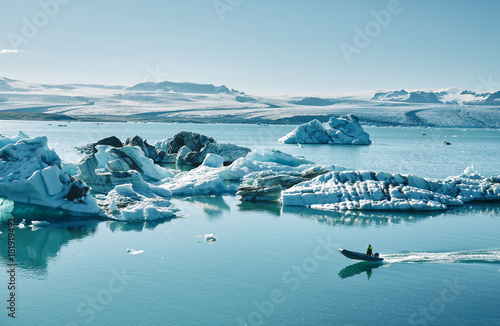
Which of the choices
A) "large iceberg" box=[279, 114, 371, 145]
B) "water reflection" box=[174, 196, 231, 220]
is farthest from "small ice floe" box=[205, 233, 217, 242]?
"large iceberg" box=[279, 114, 371, 145]

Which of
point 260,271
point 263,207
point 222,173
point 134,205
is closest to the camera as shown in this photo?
point 260,271

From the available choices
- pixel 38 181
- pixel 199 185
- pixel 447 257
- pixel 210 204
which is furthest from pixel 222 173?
pixel 447 257

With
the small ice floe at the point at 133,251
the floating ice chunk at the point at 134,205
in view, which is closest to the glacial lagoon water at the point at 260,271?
the small ice floe at the point at 133,251

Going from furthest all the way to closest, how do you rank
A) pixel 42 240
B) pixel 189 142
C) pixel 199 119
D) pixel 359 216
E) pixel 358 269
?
pixel 199 119, pixel 189 142, pixel 359 216, pixel 42 240, pixel 358 269

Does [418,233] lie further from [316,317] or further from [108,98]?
[108,98]

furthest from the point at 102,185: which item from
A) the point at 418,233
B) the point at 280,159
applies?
the point at 418,233

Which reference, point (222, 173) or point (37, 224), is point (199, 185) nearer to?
point (222, 173)

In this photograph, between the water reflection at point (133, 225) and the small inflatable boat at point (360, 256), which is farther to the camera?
the water reflection at point (133, 225)

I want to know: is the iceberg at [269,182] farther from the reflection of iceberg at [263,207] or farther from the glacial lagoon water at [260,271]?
the glacial lagoon water at [260,271]
